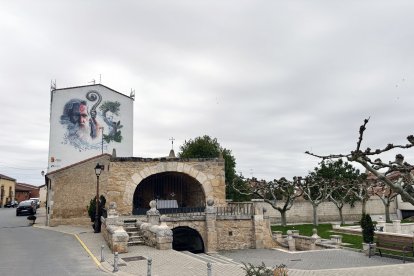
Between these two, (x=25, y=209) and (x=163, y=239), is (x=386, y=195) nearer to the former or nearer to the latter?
(x=163, y=239)

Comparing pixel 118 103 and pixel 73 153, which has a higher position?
pixel 118 103

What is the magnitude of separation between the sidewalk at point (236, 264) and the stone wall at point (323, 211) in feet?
56.3

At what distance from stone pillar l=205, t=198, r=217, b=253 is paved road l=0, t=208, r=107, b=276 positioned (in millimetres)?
6615

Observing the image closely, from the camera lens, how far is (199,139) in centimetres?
3997

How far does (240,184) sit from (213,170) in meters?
15.6

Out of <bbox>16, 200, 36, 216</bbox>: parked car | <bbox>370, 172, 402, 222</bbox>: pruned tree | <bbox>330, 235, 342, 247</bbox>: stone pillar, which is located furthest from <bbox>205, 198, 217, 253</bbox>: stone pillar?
→ <bbox>16, 200, 36, 216</bbox>: parked car

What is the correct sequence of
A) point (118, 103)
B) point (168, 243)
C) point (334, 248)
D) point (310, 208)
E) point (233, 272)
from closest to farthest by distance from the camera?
point (233, 272)
point (168, 243)
point (334, 248)
point (310, 208)
point (118, 103)

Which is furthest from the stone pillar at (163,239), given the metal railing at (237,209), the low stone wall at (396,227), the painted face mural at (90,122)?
the painted face mural at (90,122)

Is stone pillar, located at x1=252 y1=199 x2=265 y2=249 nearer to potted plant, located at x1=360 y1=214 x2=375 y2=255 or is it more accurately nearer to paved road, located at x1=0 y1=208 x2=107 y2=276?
potted plant, located at x1=360 y1=214 x2=375 y2=255

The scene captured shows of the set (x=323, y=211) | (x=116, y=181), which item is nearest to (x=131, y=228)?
(x=116, y=181)

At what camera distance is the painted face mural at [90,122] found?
126 feet

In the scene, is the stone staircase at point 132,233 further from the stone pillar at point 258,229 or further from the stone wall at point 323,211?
the stone wall at point 323,211

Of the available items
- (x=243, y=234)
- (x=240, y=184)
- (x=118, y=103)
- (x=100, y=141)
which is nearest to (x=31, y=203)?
(x=100, y=141)

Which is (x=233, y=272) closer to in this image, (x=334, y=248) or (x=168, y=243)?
(x=168, y=243)
